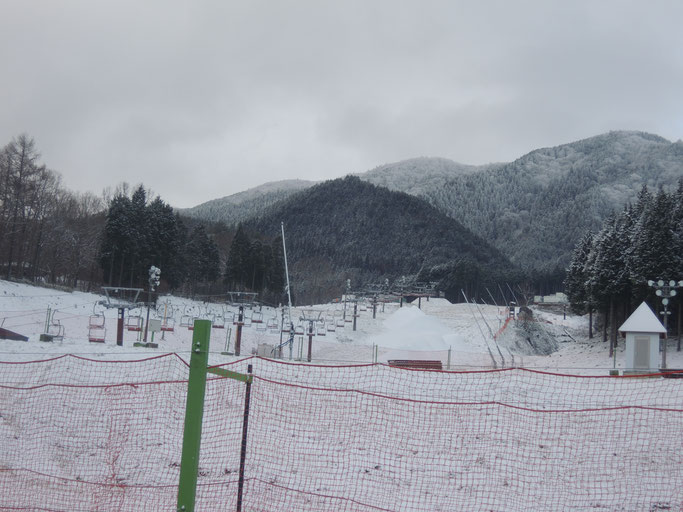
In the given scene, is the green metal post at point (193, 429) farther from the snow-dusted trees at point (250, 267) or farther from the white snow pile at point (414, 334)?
the snow-dusted trees at point (250, 267)

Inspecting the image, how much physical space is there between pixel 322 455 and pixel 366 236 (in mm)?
162899

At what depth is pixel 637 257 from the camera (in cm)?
4375

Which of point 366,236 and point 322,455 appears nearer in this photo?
point 322,455

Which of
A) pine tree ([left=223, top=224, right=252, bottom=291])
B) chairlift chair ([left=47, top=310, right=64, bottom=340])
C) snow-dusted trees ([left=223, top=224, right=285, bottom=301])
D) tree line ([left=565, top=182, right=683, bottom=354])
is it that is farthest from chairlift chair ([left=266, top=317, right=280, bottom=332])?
snow-dusted trees ([left=223, top=224, right=285, bottom=301])

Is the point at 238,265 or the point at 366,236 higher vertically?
the point at 366,236

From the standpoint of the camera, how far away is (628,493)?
9.27 m

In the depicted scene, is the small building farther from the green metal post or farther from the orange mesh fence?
the green metal post

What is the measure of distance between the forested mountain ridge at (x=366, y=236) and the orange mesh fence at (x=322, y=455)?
112789mm

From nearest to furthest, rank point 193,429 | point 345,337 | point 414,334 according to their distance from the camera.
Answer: point 193,429
point 345,337
point 414,334

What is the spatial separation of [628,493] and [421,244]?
529ft

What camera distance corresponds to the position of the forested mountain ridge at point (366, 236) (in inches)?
5827

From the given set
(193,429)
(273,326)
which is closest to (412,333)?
(273,326)

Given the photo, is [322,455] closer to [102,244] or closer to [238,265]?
[102,244]

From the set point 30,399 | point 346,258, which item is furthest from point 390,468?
point 346,258
